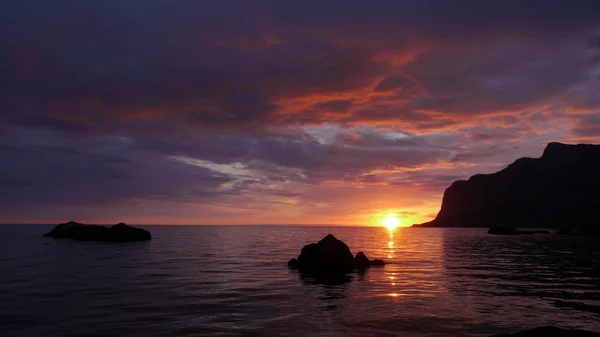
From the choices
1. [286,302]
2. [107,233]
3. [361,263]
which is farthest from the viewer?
[107,233]

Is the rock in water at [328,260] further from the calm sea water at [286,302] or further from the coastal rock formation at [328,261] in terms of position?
the calm sea water at [286,302]

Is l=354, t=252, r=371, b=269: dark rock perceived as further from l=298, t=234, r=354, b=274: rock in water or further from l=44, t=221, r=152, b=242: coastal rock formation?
l=44, t=221, r=152, b=242: coastal rock formation

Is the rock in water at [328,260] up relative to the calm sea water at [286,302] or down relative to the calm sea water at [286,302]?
up

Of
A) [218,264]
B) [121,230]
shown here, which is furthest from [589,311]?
[121,230]

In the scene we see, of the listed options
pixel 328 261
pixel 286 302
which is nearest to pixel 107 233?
pixel 328 261

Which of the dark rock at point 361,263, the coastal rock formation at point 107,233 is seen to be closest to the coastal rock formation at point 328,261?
the dark rock at point 361,263

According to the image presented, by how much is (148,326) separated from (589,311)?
2097 cm

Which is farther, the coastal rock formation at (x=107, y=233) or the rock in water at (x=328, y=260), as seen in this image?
the coastal rock formation at (x=107, y=233)

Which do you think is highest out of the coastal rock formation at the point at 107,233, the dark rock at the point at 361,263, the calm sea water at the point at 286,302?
the coastal rock formation at the point at 107,233

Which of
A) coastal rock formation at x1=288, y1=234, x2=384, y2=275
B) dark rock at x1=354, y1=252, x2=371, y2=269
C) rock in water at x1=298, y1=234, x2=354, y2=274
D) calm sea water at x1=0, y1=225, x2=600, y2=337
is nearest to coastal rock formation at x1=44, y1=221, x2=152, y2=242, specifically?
calm sea water at x1=0, y1=225, x2=600, y2=337

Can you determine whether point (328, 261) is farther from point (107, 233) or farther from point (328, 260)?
point (107, 233)

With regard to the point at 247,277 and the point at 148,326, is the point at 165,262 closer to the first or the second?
the point at 247,277

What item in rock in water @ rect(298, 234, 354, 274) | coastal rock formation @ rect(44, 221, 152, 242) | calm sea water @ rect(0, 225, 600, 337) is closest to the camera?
calm sea water @ rect(0, 225, 600, 337)

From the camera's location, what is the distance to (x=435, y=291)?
2581cm
